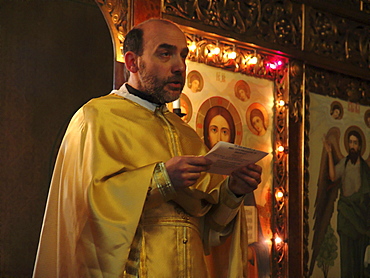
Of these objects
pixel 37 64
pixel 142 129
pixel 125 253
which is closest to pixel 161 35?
pixel 142 129

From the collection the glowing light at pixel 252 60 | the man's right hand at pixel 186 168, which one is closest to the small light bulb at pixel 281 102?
the glowing light at pixel 252 60

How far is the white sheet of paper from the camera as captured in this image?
2.44 metres

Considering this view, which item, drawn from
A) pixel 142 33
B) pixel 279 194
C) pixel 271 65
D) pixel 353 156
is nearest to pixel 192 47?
pixel 271 65

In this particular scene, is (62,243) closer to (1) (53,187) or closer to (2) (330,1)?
(1) (53,187)

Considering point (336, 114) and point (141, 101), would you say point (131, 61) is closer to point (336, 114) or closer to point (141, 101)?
point (141, 101)

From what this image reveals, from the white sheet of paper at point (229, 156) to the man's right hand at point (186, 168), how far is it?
0.04 meters

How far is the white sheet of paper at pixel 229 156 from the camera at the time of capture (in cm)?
244

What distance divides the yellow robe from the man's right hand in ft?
0.35

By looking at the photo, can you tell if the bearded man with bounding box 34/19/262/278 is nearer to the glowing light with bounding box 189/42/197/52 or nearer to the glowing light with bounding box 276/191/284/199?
the glowing light with bounding box 189/42/197/52

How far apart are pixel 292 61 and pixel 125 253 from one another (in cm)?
319

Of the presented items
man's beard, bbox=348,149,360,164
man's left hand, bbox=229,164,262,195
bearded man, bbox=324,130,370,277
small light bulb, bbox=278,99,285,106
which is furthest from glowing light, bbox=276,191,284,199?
man's left hand, bbox=229,164,262,195

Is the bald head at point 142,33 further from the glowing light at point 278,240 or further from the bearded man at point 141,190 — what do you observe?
the glowing light at point 278,240

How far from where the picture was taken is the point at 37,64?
5.75 meters

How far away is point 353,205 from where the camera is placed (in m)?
5.54
